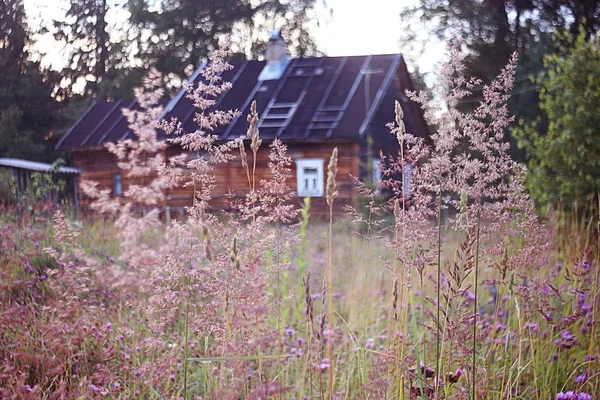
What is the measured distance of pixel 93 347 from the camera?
8.62ft

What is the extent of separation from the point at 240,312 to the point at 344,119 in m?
9.60

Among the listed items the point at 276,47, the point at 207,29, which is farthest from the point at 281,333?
the point at 207,29

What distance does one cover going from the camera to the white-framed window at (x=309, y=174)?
36.0 ft

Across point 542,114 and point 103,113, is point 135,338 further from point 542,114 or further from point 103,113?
point 542,114

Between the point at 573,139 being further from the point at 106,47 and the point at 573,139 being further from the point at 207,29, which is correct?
the point at 207,29

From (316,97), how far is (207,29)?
16.9 feet

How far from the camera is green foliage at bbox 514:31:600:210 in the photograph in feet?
18.3

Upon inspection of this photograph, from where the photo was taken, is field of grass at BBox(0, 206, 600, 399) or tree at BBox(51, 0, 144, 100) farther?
tree at BBox(51, 0, 144, 100)

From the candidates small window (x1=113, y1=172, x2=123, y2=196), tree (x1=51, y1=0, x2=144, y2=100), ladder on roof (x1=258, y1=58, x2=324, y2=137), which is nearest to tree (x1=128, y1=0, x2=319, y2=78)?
small window (x1=113, y1=172, x2=123, y2=196)

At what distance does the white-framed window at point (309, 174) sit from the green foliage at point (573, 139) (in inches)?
208

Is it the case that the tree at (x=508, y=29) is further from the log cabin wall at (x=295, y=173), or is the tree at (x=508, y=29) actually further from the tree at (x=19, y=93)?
the tree at (x=19, y=93)

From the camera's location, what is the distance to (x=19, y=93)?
5258 mm

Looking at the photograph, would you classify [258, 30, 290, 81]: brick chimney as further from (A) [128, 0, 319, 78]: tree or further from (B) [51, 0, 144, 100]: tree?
(B) [51, 0, 144, 100]: tree

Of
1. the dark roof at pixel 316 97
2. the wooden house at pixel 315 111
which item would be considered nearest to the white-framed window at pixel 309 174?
the wooden house at pixel 315 111
